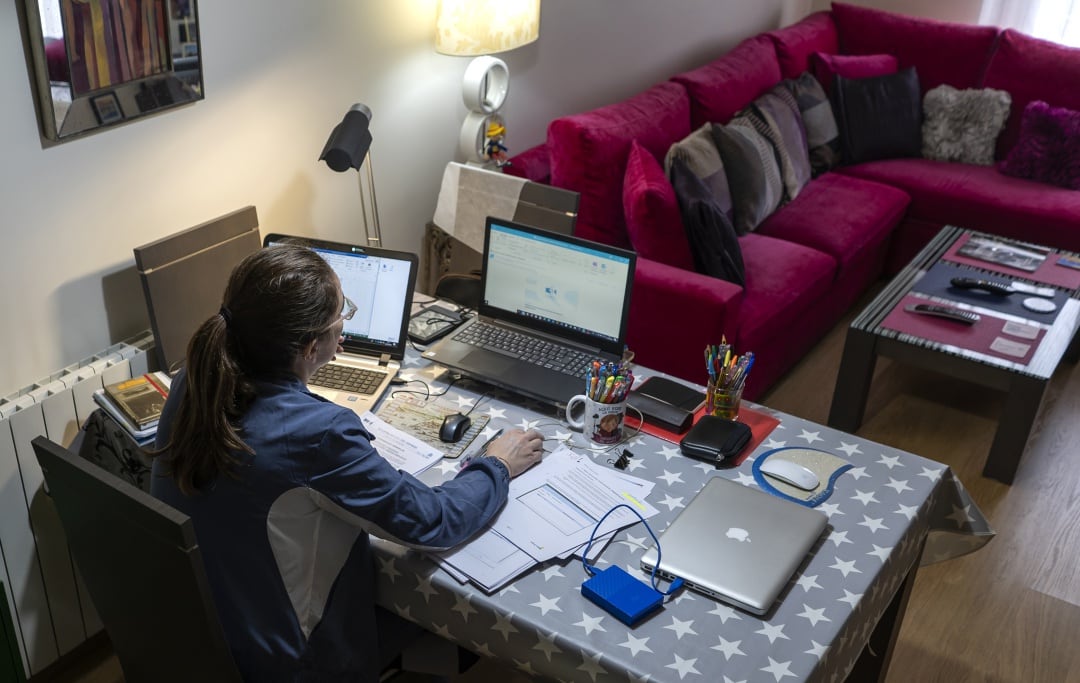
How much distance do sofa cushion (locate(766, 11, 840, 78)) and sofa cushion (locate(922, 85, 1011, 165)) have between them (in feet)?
1.86

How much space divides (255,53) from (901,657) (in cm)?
227

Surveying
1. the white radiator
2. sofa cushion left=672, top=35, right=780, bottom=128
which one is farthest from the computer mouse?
sofa cushion left=672, top=35, right=780, bottom=128

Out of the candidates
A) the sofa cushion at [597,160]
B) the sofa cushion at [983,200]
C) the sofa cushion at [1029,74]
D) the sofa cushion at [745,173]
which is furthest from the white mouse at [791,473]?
the sofa cushion at [1029,74]

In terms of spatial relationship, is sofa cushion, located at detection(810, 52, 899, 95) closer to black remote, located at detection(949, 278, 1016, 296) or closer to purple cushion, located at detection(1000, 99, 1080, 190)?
purple cushion, located at detection(1000, 99, 1080, 190)

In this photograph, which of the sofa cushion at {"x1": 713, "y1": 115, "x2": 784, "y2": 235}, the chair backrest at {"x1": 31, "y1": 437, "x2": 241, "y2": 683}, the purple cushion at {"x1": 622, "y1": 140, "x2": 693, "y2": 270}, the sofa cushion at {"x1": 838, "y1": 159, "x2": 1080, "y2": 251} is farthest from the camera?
the sofa cushion at {"x1": 838, "y1": 159, "x2": 1080, "y2": 251}

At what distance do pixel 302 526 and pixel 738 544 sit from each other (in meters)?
0.76

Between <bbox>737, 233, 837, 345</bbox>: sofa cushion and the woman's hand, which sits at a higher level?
the woman's hand

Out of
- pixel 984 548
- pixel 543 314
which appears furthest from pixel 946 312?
pixel 543 314

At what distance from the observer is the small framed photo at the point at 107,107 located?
2.24 m

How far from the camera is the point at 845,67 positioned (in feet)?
15.9

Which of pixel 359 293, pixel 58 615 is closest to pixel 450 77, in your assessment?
pixel 359 293

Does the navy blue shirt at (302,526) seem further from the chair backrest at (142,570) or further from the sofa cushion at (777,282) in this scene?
the sofa cushion at (777,282)

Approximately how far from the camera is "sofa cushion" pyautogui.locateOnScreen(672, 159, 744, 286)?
335 centimetres

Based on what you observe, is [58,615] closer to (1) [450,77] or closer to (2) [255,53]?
(2) [255,53]
